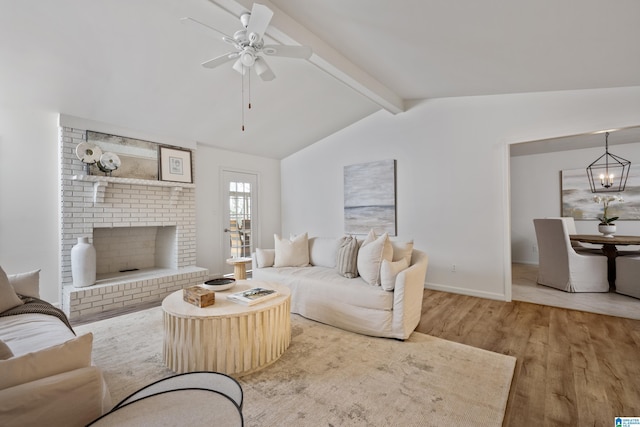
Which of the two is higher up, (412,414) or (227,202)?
(227,202)

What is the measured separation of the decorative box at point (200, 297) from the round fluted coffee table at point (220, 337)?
0.04 m

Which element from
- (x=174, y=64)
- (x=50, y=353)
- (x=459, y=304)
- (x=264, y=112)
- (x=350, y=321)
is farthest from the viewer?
(x=264, y=112)

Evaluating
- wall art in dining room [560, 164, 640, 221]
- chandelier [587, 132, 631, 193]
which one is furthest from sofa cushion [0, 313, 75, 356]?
wall art in dining room [560, 164, 640, 221]

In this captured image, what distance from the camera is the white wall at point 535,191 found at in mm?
5687

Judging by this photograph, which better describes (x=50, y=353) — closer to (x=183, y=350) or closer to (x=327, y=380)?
(x=183, y=350)

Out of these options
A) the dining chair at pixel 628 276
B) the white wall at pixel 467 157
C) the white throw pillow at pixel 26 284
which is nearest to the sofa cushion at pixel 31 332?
the white throw pillow at pixel 26 284

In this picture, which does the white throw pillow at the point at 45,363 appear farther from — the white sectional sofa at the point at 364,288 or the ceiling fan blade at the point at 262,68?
the ceiling fan blade at the point at 262,68

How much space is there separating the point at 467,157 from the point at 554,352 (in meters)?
2.55

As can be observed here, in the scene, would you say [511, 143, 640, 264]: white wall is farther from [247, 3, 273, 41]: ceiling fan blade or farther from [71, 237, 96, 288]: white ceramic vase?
[71, 237, 96, 288]: white ceramic vase

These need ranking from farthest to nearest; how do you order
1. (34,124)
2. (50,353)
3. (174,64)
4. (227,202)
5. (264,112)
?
(227,202), (264,112), (34,124), (174,64), (50,353)

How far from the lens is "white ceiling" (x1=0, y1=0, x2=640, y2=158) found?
84.6 inches

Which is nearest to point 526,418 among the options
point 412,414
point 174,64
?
point 412,414

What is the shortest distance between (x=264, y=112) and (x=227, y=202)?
6.43 ft

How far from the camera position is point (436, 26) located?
91.5 inches
